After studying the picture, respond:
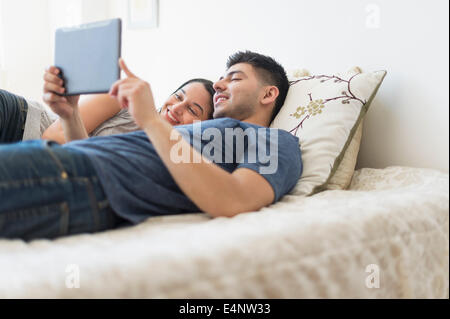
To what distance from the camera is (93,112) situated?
4.58ft

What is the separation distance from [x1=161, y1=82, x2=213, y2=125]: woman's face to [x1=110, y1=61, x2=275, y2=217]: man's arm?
50cm

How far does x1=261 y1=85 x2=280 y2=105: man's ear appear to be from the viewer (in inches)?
52.2

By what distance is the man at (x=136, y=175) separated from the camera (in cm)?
71

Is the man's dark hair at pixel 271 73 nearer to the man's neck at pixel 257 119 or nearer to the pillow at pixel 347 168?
the man's neck at pixel 257 119

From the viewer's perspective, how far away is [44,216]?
0.71 metres

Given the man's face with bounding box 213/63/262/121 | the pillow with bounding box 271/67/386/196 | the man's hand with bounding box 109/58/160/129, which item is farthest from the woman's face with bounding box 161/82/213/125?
the man's hand with bounding box 109/58/160/129

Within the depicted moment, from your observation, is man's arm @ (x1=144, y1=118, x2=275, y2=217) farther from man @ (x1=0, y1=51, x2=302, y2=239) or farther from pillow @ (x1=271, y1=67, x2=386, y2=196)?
pillow @ (x1=271, y1=67, x2=386, y2=196)

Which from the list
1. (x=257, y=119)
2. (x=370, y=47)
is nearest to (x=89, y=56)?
(x=257, y=119)

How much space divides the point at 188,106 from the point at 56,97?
0.46 metres

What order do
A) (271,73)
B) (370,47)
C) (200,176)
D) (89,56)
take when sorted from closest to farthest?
(200,176) < (89,56) < (370,47) < (271,73)

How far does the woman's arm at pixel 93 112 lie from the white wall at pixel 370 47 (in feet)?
2.09

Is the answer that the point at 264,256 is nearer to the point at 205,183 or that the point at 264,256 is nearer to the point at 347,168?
the point at 205,183

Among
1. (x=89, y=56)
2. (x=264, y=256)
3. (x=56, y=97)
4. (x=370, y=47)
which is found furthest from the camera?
(x=370, y=47)

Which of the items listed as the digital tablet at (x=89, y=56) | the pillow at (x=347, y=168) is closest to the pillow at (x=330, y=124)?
the pillow at (x=347, y=168)
